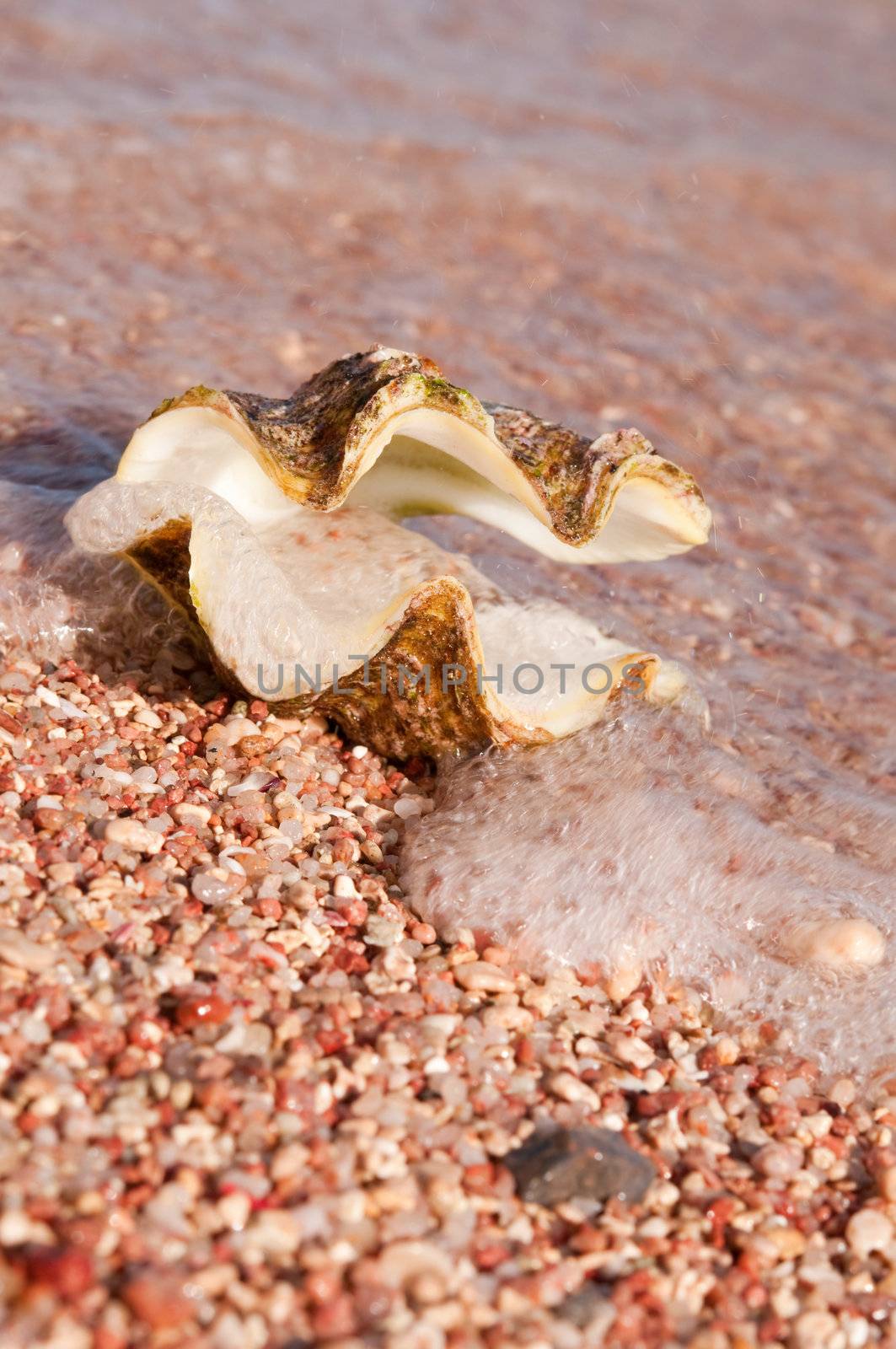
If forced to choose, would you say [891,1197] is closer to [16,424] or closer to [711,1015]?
[711,1015]

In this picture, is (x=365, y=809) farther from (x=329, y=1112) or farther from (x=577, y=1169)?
(x=577, y=1169)

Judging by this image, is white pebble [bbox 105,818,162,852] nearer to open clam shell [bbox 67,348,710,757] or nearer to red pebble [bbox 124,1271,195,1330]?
open clam shell [bbox 67,348,710,757]

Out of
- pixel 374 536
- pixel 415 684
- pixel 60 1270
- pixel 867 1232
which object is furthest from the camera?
pixel 374 536

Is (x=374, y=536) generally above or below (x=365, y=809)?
above

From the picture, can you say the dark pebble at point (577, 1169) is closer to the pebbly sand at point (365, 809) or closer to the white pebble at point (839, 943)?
the pebbly sand at point (365, 809)

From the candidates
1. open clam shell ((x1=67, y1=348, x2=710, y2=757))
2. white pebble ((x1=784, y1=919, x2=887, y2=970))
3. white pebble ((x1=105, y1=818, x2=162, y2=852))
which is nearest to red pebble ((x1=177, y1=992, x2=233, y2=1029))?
white pebble ((x1=105, y1=818, x2=162, y2=852))

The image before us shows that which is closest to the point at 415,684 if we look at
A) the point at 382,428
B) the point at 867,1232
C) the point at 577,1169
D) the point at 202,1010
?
the point at 382,428

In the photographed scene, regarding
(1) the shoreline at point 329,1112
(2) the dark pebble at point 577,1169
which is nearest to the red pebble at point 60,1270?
(1) the shoreline at point 329,1112

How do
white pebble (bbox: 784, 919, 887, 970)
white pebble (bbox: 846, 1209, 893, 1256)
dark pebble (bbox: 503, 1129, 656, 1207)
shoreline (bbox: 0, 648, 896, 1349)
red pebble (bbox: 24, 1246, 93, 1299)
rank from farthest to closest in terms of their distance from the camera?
white pebble (bbox: 784, 919, 887, 970) < white pebble (bbox: 846, 1209, 893, 1256) < dark pebble (bbox: 503, 1129, 656, 1207) < shoreline (bbox: 0, 648, 896, 1349) < red pebble (bbox: 24, 1246, 93, 1299)
